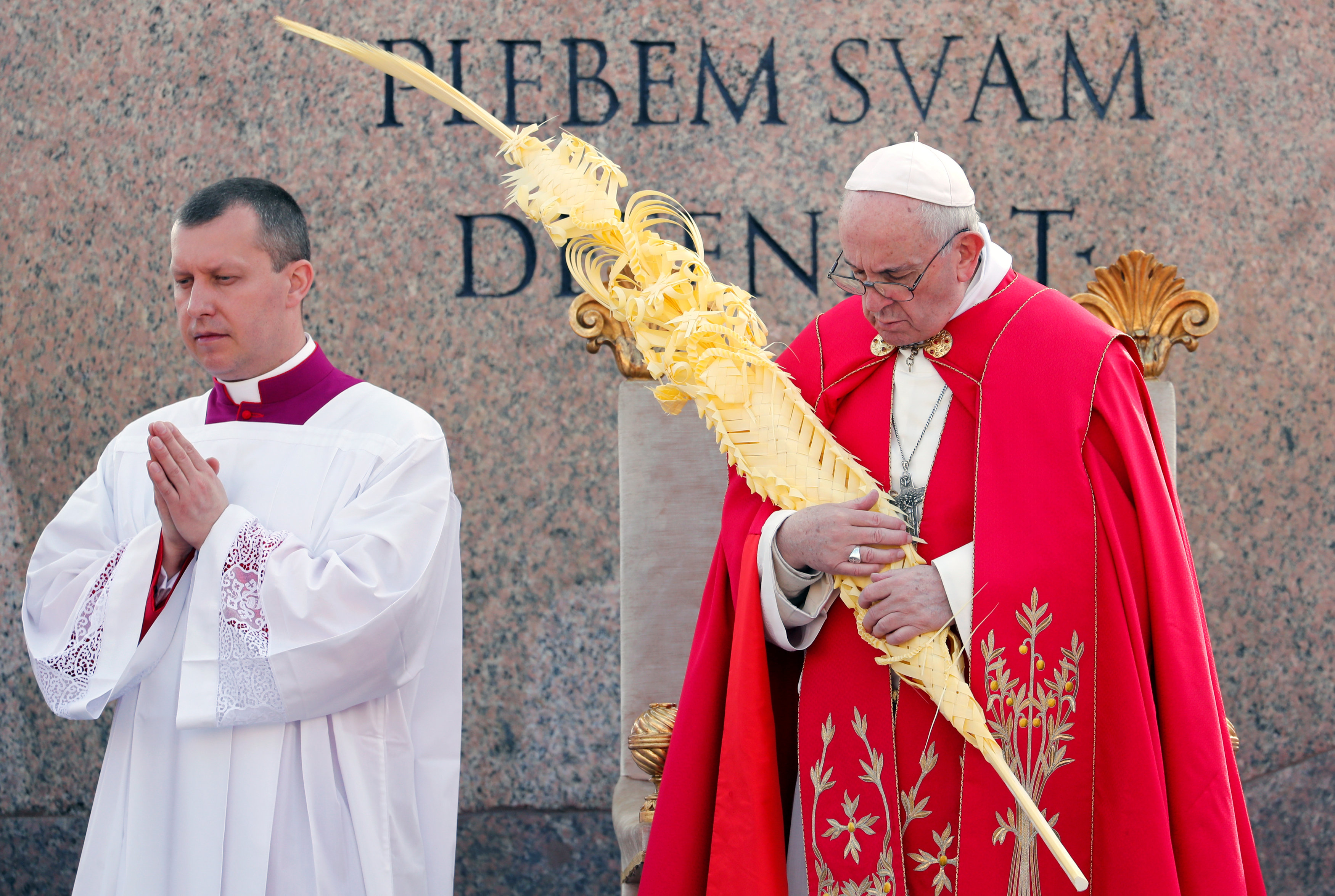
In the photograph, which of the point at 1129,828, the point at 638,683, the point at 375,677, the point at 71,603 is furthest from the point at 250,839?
the point at 1129,828

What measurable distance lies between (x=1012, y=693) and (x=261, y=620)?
1.33 m

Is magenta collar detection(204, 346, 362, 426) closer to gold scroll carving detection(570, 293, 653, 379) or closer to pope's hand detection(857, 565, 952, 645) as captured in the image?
gold scroll carving detection(570, 293, 653, 379)

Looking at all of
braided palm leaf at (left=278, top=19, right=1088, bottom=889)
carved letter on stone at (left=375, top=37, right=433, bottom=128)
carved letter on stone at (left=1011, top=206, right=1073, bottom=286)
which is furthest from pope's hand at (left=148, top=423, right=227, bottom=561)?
carved letter on stone at (left=1011, top=206, right=1073, bottom=286)

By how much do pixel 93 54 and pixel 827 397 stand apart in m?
2.80

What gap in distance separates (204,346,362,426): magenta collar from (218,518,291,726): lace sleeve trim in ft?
1.03

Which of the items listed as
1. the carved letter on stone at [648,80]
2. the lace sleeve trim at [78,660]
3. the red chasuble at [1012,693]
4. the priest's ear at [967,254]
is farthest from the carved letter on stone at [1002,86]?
the lace sleeve trim at [78,660]

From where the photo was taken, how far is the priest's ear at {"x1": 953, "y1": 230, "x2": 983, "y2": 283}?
6.66ft

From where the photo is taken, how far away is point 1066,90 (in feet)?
12.2

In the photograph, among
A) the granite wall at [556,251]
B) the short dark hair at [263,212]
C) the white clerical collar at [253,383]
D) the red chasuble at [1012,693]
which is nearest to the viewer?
the red chasuble at [1012,693]

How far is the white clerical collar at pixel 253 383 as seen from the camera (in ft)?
7.95

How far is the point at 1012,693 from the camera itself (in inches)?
75.0

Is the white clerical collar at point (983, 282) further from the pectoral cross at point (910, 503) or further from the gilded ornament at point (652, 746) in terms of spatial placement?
the gilded ornament at point (652, 746)

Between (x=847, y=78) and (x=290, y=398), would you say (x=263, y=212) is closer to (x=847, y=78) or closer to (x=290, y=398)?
(x=290, y=398)

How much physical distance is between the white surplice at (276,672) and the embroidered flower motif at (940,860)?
95cm
